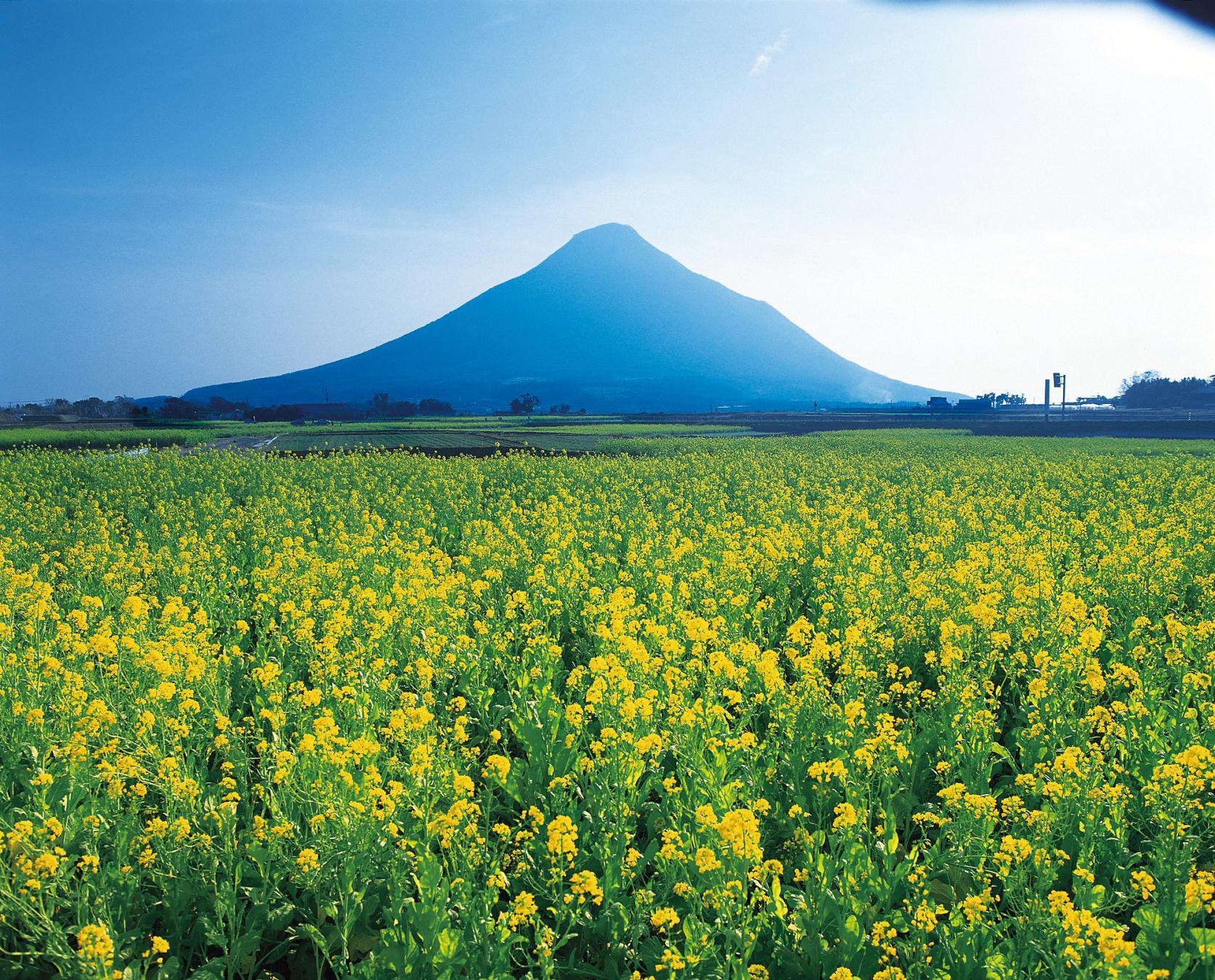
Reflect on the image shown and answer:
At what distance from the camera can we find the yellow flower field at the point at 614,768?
3252 millimetres

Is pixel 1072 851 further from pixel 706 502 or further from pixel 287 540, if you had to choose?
pixel 706 502

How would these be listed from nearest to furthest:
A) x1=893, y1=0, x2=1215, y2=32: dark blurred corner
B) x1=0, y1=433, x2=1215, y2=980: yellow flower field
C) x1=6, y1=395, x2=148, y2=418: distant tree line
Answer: x1=893, y1=0, x2=1215, y2=32: dark blurred corner, x1=0, y1=433, x2=1215, y2=980: yellow flower field, x1=6, y1=395, x2=148, y2=418: distant tree line

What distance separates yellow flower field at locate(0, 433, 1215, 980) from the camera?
3252mm

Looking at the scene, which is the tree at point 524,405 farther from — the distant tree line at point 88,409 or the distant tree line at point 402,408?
the distant tree line at point 88,409

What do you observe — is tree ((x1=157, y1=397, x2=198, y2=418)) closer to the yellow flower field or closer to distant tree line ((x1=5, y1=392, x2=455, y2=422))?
distant tree line ((x1=5, y1=392, x2=455, y2=422))

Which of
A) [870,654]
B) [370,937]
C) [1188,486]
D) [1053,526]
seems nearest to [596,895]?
[370,937]

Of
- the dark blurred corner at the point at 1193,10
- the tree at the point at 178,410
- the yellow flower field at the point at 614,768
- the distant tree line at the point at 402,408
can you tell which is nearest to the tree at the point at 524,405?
the distant tree line at the point at 402,408

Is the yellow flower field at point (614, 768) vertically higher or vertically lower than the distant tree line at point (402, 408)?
lower

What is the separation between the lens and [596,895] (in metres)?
3.41

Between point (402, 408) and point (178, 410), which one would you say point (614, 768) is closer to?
point (178, 410)

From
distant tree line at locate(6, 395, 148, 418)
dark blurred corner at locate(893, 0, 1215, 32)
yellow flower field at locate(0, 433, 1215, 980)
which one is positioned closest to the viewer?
dark blurred corner at locate(893, 0, 1215, 32)

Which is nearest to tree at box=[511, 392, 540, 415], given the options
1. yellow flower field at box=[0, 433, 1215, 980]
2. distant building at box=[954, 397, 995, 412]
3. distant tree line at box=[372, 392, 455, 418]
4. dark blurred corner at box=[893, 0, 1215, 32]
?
distant tree line at box=[372, 392, 455, 418]

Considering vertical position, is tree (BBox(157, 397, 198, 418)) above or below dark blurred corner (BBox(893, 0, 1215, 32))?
above

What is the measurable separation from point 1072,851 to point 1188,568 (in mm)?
7194
